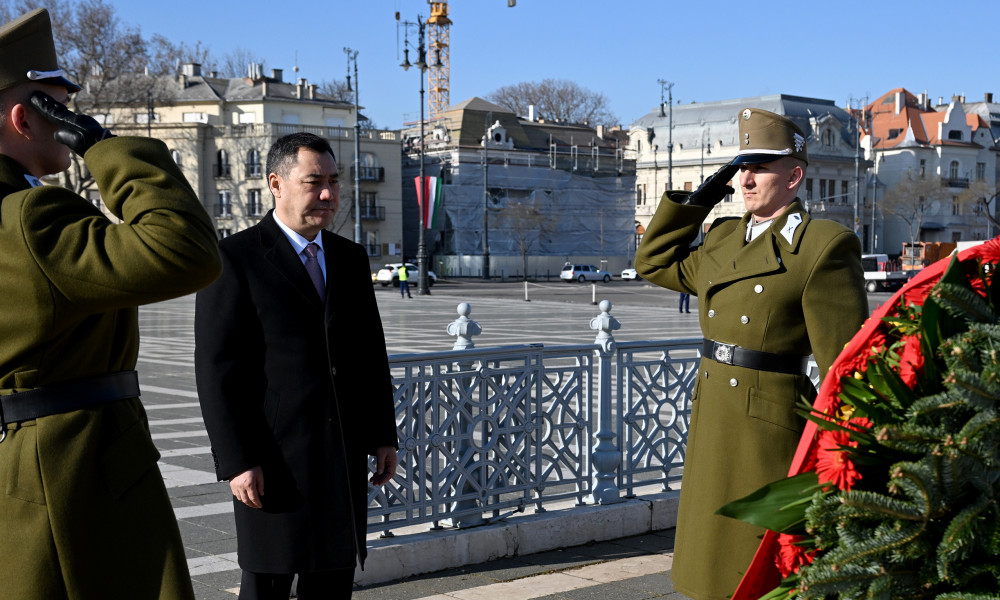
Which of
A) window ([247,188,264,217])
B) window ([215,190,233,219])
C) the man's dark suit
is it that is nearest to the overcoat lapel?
the man's dark suit

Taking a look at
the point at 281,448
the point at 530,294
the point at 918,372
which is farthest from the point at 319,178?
the point at 530,294

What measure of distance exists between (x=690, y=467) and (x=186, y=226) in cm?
228

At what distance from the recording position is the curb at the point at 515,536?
5.22 m

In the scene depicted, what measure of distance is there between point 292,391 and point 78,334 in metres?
1.08

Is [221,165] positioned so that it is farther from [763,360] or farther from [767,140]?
[763,360]

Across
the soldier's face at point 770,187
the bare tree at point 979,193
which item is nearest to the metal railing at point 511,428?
the soldier's face at point 770,187

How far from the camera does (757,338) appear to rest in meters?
3.77

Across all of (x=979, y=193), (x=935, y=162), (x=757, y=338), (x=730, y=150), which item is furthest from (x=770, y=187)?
(x=935, y=162)

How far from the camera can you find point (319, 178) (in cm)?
352

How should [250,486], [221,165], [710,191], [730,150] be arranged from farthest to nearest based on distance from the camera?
[730,150], [221,165], [710,191], [250,486]

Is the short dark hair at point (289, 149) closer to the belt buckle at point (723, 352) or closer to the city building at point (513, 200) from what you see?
the belt buckle at point (723, 352)

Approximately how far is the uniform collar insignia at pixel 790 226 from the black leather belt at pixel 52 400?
2.38m

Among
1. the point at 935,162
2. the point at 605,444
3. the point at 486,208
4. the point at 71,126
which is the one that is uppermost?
the point at 935,162

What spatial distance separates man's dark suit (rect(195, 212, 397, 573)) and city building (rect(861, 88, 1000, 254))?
294 feet
